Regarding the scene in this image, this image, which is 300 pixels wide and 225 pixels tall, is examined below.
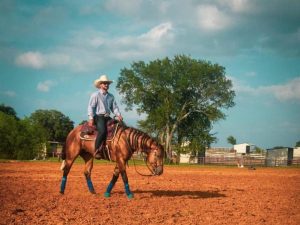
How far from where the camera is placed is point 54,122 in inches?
5108

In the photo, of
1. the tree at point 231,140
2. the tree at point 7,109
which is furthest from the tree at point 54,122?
the tree at point 231,140

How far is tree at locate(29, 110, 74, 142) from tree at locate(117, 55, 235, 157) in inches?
2630

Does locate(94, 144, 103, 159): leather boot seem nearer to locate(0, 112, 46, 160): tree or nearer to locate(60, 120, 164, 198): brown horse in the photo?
locate(60, 120, 164, 198): brown horse

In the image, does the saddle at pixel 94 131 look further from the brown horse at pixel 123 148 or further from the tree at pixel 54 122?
the tree at pixel 54 122

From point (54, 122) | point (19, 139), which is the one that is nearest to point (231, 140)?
point (54, 122)

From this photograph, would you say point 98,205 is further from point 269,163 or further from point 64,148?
point 269,163

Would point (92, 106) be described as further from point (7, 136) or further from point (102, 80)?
point (7, 136)

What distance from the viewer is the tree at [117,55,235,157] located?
62656 mm

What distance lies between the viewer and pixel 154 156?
11.3m

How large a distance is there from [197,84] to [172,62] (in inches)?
228

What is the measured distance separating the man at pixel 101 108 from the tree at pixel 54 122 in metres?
117

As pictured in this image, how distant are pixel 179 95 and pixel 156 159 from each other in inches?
2030

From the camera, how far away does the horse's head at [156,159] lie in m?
11.2

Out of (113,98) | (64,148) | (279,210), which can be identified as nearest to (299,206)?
(279,210)
